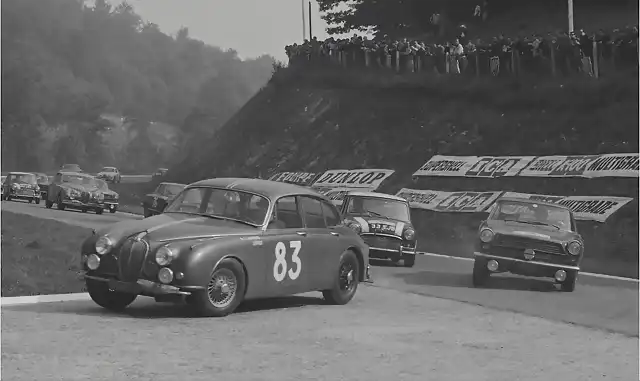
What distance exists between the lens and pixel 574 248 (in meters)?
15.3

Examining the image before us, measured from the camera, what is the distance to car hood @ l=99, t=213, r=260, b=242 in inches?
422

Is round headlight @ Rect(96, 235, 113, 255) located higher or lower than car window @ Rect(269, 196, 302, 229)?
lower

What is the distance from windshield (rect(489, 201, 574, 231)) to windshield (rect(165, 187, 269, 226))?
5.84m

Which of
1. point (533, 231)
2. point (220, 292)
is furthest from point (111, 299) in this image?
point (533, 231)

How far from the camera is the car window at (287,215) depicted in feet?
39.1

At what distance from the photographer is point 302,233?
1212 centimetres

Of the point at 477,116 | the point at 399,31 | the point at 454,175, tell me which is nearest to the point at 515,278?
the point at 454,175

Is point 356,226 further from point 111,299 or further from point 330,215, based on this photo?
point 111,299

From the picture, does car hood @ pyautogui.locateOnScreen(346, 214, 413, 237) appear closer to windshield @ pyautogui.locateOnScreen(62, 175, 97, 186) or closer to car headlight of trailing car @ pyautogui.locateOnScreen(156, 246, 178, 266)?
car headlight of trailing car @ pyautogui.locateOnScreen(156, 246, 178, 266)

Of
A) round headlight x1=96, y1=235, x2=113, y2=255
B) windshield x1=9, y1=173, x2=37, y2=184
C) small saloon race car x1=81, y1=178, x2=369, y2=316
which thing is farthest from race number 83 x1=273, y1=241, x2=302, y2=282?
windshield x1=9, y1=173, x2=37, y2=184

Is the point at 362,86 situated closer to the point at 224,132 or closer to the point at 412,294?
the point at 224,132

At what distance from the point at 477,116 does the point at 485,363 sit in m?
27.4

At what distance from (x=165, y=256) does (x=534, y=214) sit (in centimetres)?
772

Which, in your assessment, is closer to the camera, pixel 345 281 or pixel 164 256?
pixel 164 256
